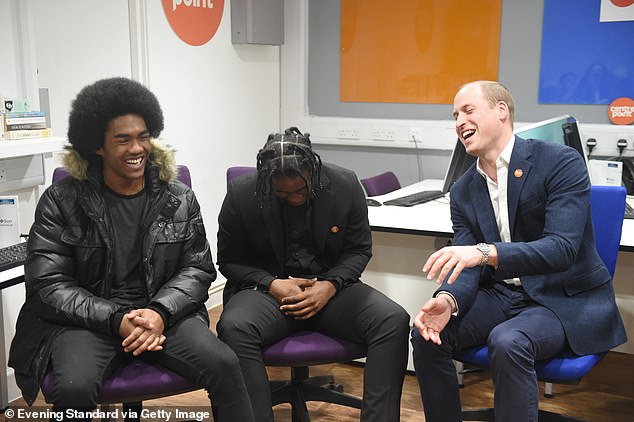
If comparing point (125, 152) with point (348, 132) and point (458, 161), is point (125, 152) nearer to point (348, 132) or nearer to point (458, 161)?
point (458, 161)

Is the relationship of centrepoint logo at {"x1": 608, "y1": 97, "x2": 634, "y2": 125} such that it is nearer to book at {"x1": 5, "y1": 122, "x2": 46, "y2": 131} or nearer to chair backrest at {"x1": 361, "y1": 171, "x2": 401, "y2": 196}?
chair backrest at {"x1": 361, "y1": 171, "x2": 401, "y2": 196}

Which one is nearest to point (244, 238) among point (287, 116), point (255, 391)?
point (255, 391)

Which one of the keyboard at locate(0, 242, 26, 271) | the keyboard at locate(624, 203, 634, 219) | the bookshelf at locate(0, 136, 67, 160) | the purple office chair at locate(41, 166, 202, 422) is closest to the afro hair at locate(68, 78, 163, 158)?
the bookshelf at locate(0, 136, 67, 160)

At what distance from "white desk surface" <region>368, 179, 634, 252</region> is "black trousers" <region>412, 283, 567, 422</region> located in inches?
18.2

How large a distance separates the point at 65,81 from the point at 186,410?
1544 mm

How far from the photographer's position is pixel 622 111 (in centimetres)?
426

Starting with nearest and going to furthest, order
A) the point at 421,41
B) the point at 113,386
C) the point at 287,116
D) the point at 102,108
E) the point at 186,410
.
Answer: the point at 113,386 < the point at 102,108 < the point at 186,410 < the point at 421,41 < the point at 287,116

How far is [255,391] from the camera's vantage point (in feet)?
7.63

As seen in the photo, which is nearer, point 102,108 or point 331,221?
point 102,108

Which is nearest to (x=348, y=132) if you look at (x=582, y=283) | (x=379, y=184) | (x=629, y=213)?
(x=379, y=184)

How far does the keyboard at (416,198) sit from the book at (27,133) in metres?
1.53

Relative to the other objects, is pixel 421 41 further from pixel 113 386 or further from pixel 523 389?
pixel 113 386

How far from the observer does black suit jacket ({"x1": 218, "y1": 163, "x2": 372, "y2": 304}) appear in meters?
2.58

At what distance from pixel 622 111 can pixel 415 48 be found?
132 centimetres
